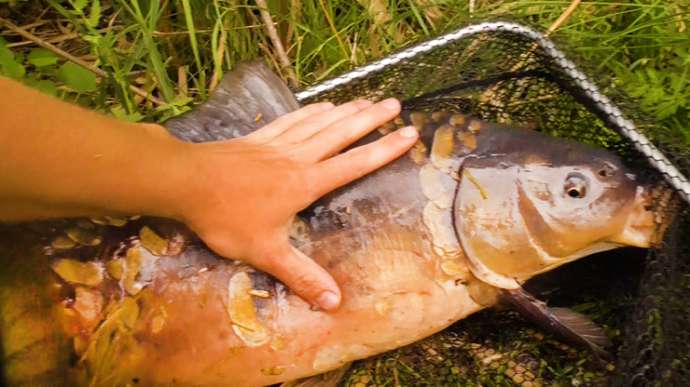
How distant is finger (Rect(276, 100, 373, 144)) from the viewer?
168cm

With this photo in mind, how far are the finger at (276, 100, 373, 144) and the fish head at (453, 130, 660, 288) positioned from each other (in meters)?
0.27

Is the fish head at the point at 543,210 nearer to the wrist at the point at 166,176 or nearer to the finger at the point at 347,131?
the finger at the point at 347,131

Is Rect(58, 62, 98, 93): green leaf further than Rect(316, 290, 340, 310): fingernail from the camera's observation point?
Yes

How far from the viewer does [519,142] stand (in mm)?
1655

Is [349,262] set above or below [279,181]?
below

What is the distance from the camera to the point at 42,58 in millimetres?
2426

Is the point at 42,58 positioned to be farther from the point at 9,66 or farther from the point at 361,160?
the point at 361,160

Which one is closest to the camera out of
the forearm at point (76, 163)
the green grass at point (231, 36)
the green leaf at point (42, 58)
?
the forearm at point (76, 163)

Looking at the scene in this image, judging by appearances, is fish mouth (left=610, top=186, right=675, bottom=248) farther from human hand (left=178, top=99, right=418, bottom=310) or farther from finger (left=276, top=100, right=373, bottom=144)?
finger (left=276, top=100, right=373, bottom=144)

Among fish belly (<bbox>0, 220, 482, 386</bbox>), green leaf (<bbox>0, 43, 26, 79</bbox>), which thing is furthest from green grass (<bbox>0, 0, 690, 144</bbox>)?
fish belly (<bbox>0, 220, 482, 386</bbox>)

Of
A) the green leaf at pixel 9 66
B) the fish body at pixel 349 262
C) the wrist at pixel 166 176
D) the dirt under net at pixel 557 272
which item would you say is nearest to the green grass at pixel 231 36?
the green leaf at pixel 9 66

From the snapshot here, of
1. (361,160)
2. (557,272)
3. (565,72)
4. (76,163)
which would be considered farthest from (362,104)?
(76,163)

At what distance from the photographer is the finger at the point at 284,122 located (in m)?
1.70

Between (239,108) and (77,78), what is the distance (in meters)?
0.78
